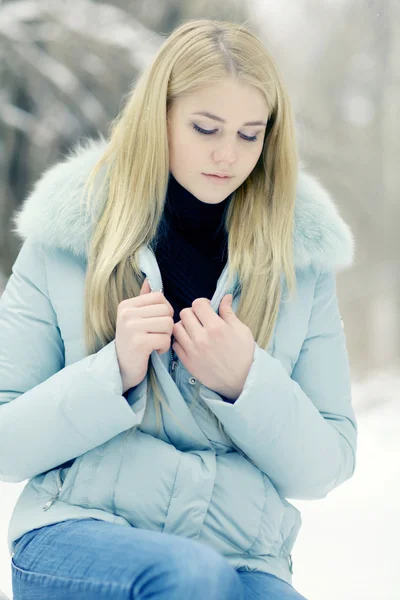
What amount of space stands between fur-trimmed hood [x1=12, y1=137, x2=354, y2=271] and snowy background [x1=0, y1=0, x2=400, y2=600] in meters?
1.24

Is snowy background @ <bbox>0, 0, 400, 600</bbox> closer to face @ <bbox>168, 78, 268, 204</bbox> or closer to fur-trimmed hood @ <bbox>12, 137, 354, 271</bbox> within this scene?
fur-trimmed hood @ <bbox>12, 137, 354, 271</bbox>

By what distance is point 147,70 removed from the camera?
1.14m

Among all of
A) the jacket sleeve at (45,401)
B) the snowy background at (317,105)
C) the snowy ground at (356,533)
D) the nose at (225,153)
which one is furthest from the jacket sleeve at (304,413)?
the snowy background at (317,105)

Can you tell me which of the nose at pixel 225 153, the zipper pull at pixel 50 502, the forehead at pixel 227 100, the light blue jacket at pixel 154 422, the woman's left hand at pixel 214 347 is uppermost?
the forehead at pixel 227 100

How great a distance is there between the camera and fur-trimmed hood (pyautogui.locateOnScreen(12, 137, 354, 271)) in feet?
3.69

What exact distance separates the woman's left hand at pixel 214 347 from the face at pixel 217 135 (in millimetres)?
179

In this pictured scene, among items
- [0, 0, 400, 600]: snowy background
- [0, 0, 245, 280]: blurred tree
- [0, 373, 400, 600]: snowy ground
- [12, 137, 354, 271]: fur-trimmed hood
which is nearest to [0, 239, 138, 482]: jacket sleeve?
[12, 137, 354, 271]: fur-trimmed hood

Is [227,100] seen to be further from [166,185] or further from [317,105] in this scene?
[317,105]

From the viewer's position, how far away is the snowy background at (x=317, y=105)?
311 cm

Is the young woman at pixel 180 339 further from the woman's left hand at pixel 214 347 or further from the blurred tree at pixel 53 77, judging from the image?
the blurred tree at pixel 53 77

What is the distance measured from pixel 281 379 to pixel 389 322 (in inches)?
103

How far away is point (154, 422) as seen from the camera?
107cm

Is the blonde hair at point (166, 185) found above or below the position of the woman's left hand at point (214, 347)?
above

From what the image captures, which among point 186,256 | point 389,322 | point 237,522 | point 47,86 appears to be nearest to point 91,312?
point 186,256
